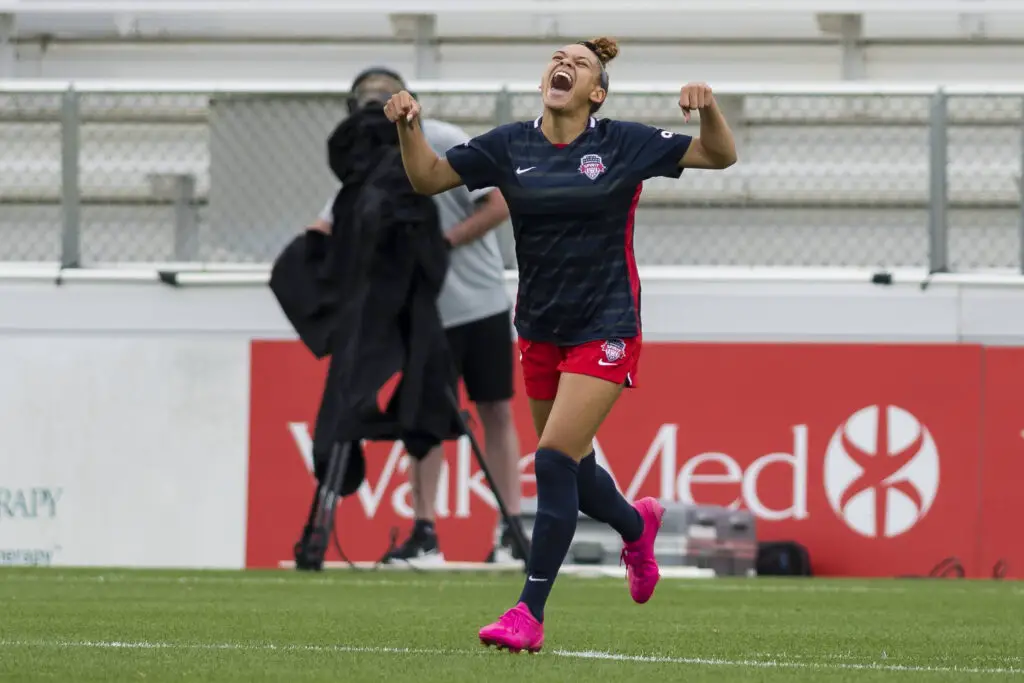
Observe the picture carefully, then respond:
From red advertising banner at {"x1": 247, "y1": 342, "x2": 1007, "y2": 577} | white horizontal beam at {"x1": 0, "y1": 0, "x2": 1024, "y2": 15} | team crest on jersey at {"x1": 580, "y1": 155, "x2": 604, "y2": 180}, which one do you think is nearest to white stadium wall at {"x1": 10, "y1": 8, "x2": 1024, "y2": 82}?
white horizontal beam at {"x1": 0, "y1": 0, "x2": 1024, "y2": 15}

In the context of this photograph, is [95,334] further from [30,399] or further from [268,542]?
[268,542]

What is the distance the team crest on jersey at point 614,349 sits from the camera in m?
5.07

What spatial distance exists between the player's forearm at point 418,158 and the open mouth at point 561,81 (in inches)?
14.3

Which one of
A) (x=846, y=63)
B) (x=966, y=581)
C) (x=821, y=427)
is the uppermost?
(x=846, y=63)

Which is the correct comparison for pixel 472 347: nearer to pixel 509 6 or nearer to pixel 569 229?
pixel 569 229

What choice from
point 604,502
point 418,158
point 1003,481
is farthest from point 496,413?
point 418,158

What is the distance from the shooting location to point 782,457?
9.31m

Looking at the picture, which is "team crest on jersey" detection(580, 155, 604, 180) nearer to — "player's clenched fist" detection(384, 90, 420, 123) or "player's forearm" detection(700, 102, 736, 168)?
"player's forearm" detection(700, 102, 736, 168)

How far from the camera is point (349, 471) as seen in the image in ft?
27.7

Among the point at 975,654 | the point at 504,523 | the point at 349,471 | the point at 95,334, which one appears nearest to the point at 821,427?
the point at 504,523

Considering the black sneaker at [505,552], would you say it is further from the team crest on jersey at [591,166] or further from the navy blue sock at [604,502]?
the team crest on jersey at [591,166]

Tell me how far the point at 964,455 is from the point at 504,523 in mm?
2192

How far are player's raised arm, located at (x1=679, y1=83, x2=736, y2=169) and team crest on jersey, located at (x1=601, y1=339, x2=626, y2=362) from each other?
19.0 inches

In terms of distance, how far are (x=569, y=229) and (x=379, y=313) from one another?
10.3 ft
